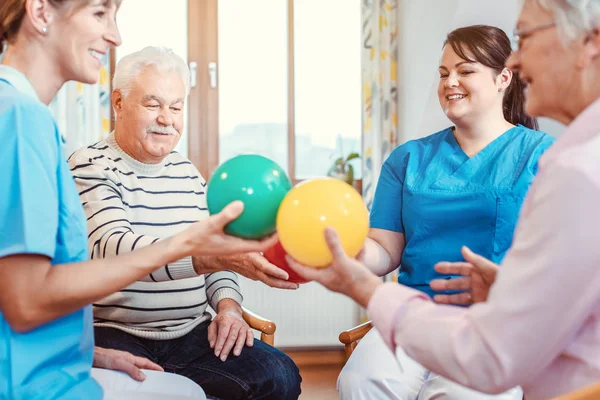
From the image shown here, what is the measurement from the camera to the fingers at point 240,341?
76.5 inches

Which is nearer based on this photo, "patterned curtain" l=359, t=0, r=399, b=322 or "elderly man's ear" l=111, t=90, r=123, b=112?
"elderly man's ear" l=111, t=90, r=123, b=112

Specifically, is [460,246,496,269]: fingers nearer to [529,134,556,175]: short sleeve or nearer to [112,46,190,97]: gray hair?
[529,134,556,175]: short sleeve

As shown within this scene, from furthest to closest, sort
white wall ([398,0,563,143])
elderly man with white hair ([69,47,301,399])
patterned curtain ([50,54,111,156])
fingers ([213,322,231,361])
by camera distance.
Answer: patterned curtain ([50,54,111,156]) < white wall ([398,0,563,143]) < fingers ([213,322,231,361]) < elderly man with white hair ([69,47,301,399])

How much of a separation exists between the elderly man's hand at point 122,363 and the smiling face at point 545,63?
1.08 metres

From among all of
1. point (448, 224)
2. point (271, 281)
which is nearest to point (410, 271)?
point (448, 224)

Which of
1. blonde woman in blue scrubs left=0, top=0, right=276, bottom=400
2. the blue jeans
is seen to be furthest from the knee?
blonde woman in blue scrubs left=0, top=0, right=276, bottom=400

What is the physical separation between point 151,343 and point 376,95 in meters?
2.61

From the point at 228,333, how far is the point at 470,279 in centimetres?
87

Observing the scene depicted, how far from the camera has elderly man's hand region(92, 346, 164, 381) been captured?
5.19 ft

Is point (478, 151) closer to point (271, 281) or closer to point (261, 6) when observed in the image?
point (271, 281)

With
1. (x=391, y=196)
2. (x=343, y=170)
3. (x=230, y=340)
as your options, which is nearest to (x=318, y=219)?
(x=230, y=340)

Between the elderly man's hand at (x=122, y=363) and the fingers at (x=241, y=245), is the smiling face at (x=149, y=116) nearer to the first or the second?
the elderly man's hand at (x=122, y=363)

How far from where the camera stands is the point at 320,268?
1.28 metres

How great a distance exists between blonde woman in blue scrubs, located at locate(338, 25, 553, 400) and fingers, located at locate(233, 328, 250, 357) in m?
0.33
